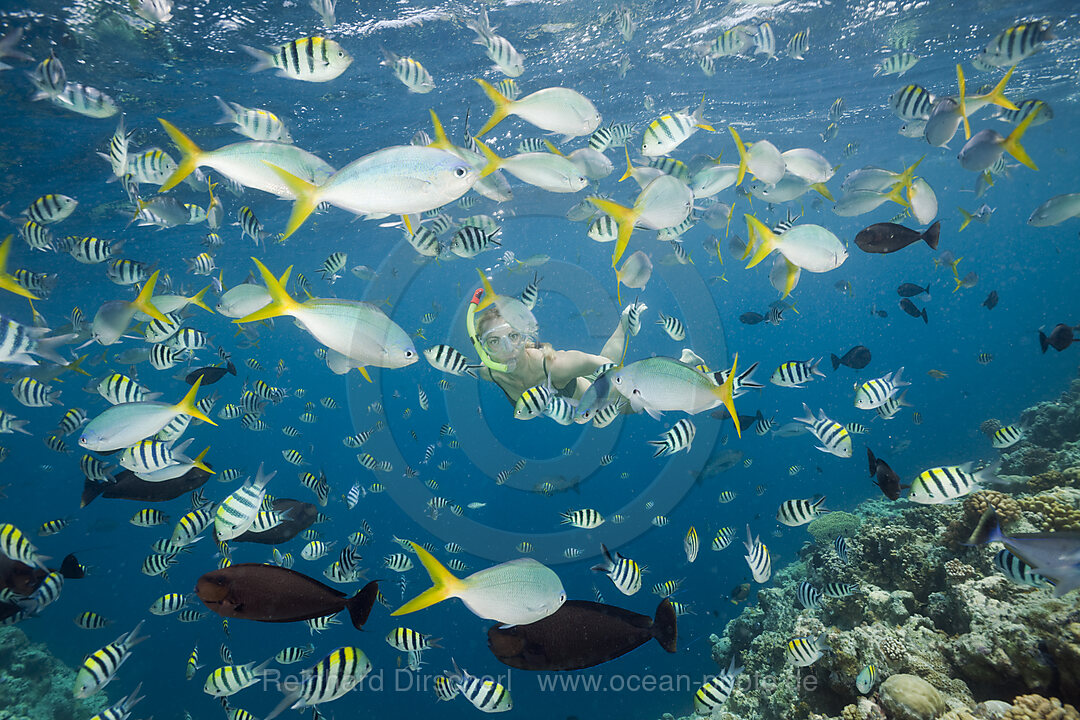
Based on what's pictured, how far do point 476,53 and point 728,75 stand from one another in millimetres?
9708

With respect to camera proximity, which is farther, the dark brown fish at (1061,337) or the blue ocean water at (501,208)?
the blue ocean water at (501,208)

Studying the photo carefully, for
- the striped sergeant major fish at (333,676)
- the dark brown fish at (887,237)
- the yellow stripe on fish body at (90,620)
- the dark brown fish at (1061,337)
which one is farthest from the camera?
the dark brown fish at (1061,337)

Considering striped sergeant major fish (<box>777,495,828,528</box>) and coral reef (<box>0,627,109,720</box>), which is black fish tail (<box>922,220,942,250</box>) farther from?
coral reef (<box>0,627,109,720</box>)

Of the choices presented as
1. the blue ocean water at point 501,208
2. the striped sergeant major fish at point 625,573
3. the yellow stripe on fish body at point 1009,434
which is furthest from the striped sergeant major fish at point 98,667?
the yellow stripe on fish body at point 1009,434

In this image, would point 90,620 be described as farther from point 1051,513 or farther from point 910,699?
point 1051,513

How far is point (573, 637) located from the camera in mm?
2453

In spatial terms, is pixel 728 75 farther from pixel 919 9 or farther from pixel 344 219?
pixel 344 219

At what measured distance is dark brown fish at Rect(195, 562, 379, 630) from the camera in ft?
7.29

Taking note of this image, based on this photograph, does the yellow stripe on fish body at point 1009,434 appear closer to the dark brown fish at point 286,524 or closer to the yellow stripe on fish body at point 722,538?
the yellow stripe on fish body at point 722,538

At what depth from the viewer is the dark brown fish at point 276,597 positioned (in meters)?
2.22

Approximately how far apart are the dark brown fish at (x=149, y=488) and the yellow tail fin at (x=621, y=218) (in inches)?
170

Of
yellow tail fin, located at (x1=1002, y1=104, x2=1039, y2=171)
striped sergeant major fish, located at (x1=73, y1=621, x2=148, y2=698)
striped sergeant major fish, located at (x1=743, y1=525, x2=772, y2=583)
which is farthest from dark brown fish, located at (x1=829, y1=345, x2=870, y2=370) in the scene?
striped sergeant major fish, located at (x1=73, y1=621, x2=148, y2=698)

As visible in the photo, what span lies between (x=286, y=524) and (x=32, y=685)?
14353 mm

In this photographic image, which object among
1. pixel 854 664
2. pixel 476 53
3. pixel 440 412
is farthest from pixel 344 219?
pixel 440 412
